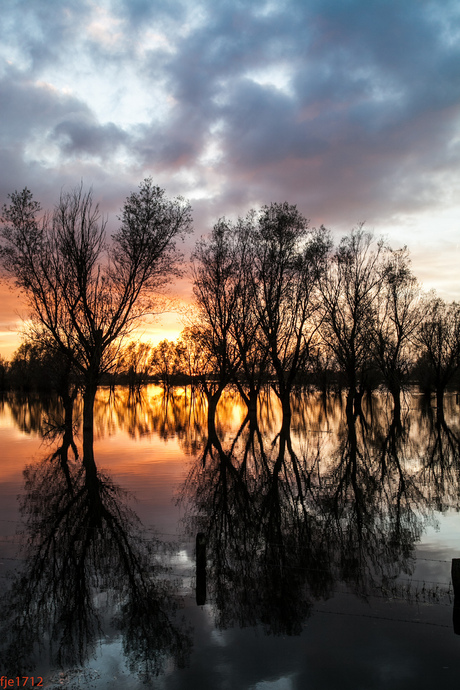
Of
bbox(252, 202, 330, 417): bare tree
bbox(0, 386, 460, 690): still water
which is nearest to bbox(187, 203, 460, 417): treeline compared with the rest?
bbox(252, 202, 330, 417): bare tree

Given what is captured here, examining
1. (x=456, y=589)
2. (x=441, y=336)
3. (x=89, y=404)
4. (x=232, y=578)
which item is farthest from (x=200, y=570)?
(x=441, y=336)

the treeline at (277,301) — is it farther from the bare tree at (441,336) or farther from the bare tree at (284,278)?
the bare tree at (441,336)

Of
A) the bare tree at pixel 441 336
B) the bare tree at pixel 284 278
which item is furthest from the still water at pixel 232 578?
the bare tree at pixel 441 336

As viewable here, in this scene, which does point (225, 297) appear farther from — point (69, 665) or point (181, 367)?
point (181, 367)

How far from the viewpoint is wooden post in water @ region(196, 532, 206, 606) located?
850 cm

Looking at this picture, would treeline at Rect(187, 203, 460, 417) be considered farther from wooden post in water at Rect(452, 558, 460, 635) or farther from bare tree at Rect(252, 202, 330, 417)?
wooden post in water at Rect(452, 558, 460, 635)

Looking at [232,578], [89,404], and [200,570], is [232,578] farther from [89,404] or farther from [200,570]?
[89,404]

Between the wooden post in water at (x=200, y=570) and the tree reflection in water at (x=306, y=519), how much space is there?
7.5 inches

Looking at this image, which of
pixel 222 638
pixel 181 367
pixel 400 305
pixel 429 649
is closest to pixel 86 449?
pixel 222 638

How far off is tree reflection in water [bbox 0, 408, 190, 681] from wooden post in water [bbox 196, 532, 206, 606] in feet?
1.50

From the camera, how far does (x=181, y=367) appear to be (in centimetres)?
11312

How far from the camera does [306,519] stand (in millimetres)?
13602

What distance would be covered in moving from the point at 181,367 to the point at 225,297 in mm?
77399

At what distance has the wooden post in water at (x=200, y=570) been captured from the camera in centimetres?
850
